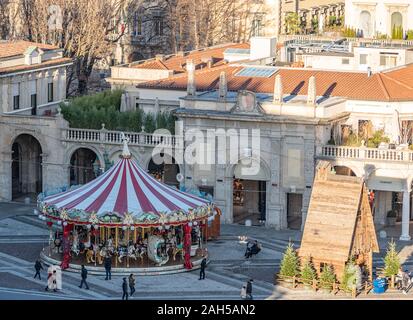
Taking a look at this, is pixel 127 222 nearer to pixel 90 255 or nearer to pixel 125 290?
pixel 90 255

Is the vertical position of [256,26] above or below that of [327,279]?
above

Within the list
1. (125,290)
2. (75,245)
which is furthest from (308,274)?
(75,245)

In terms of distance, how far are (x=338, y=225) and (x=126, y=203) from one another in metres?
10.9

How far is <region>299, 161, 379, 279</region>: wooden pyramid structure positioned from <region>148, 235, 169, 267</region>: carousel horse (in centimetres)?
731

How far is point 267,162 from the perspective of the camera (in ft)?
298

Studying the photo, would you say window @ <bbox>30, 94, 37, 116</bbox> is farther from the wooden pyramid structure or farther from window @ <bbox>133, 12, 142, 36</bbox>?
window @ <bbox>133, 12, 142, 36</bbox>

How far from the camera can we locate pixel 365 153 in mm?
89062

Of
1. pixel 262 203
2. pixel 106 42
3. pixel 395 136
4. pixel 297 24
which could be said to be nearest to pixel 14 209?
pixel 262 203

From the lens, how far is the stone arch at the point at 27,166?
10219cm

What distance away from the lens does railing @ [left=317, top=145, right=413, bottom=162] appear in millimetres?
88188

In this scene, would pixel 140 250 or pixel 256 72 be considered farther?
pixel 256 72

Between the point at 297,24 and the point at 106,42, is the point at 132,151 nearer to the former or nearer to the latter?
the point at 106,42

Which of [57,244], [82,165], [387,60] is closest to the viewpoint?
[57,244]

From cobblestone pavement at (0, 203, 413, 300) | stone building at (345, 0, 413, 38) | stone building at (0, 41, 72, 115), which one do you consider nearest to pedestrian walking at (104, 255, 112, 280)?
cobblestone pavement at (0, 203, 413, 300)
